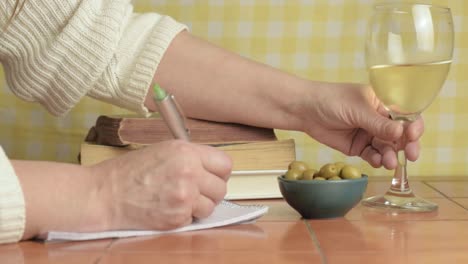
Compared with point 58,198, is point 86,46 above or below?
above

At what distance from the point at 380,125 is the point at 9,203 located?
0.54 metres

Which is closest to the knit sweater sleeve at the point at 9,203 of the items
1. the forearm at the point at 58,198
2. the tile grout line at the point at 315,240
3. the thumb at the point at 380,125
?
the forearm at the point at 58,198

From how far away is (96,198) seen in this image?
0.97 metres

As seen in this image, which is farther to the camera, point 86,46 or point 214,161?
point 86,46

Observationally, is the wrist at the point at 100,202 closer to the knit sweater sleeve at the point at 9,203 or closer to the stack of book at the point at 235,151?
the knit sweater sleeve at the point at 9,203

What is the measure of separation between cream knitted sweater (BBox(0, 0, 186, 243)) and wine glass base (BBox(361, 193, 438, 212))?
39 centimetres

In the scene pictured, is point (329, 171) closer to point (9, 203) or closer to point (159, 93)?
point (159, 93)

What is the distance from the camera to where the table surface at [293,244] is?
0.89m

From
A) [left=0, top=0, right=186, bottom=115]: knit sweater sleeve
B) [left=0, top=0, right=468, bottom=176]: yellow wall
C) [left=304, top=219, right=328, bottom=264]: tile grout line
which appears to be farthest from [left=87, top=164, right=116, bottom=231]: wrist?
[left=0, top=0, right=468, bottom=176]: yellow wall

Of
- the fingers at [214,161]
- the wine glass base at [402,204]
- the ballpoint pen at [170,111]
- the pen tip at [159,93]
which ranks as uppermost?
the pen tip at [159,93]

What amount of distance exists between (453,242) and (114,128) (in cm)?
54

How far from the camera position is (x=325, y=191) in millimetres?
1106

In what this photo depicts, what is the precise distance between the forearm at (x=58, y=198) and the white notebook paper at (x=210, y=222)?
0.04 ft

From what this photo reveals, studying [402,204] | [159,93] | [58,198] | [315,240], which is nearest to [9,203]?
[58,198]
